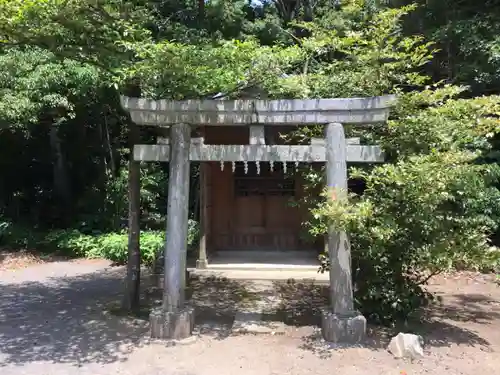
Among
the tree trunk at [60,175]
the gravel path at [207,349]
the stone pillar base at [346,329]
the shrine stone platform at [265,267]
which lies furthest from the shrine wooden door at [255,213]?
the tree trunk at [60,175]

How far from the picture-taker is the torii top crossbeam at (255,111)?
5.51 m

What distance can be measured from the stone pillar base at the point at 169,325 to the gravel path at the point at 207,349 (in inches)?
6.5

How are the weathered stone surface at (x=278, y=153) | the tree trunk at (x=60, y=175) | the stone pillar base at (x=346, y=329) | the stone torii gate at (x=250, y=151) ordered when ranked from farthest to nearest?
1. the tree trunk at (x=60, y=175)
2. the weathered stone surface at (x=278, y=153)
3. the stone torii gate at (x=250, y=151)
4. the stone pillar base at (x=346, y=329)

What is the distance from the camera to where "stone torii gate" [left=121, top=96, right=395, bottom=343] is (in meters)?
5.48

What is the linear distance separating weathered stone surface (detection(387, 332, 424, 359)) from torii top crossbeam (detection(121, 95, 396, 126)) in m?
2.43

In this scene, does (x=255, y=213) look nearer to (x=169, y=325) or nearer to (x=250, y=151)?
(x=250, y=151)

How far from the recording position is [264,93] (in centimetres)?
596

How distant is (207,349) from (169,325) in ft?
1.81

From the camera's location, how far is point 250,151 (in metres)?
5.66

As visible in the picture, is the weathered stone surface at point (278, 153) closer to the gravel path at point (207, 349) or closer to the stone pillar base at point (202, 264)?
the gravel path at point (207, 349)

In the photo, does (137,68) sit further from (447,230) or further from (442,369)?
(442,369)

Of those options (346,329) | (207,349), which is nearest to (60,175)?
(207,349)

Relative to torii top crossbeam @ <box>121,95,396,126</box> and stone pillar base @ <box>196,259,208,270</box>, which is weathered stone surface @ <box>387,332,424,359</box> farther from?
stone pillar base @ <box>196,259,208,270</box>

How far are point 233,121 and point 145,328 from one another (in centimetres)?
285
